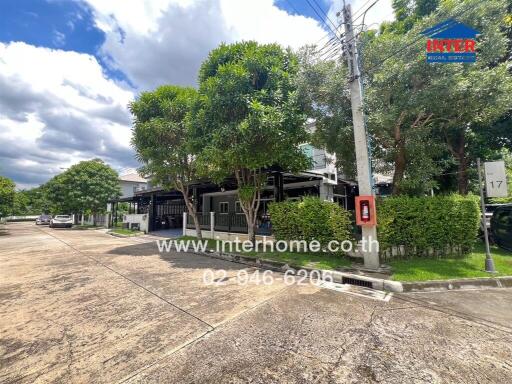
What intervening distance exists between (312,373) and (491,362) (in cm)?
205

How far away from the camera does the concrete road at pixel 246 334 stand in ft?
8.44

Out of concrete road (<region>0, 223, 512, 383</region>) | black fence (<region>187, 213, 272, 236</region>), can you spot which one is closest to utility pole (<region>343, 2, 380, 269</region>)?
concrete road (<region>0, 223, 512, 383</region>)

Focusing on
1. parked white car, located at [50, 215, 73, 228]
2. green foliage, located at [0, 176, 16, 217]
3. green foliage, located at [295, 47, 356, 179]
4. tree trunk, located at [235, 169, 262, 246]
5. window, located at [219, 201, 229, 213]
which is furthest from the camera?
parked white car, located at [50, 215, 73, 228]

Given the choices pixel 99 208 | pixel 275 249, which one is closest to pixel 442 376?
pixel 275 249

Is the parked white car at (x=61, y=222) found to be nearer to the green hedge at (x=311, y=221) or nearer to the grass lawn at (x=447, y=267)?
the green hedge at (x=311, y=221)

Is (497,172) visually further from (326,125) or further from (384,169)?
(326,125)

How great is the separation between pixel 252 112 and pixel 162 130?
5154 millimetres

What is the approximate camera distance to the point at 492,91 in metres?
6.49

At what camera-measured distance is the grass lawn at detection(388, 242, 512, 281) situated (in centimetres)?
562

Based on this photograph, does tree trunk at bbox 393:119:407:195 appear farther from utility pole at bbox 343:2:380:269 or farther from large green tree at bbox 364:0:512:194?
utility pole at bbox 343:2:380:269

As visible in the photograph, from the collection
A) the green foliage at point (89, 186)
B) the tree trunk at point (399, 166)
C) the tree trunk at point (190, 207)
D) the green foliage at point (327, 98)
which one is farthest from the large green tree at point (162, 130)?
the green foliage at point (89, 186)

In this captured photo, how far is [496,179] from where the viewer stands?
5953 mm

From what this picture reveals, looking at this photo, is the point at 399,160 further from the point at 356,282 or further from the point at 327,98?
the point at 356,282

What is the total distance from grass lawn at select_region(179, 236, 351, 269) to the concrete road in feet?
5.28
